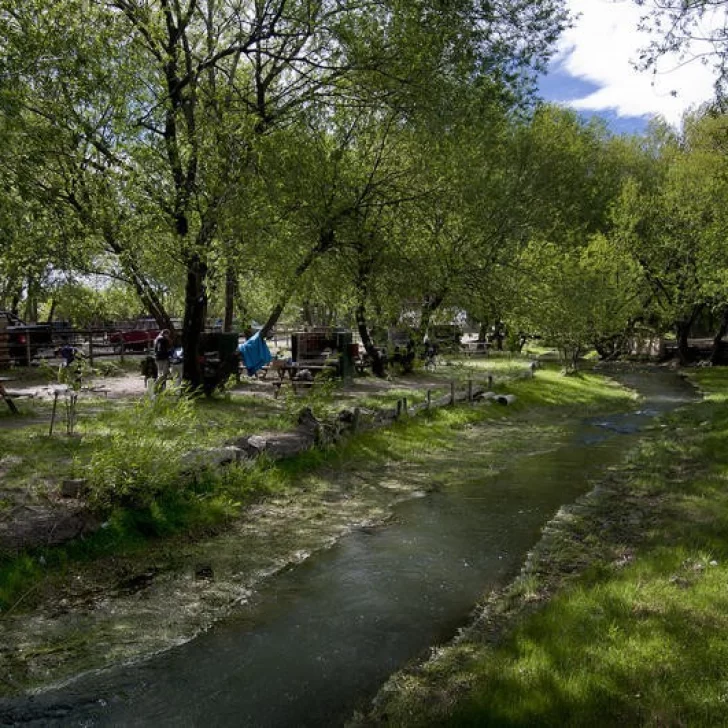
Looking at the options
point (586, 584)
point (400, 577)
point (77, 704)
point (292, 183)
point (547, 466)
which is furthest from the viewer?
point (292, 183)

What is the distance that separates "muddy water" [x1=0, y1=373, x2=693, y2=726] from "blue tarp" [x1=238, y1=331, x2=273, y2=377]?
9909 millimetres

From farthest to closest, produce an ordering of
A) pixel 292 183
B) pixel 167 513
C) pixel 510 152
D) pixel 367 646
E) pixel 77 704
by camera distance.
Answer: pixel 510 152
pixel 292 183
pixel 167 513
pixel 367 646
pixel 77 704

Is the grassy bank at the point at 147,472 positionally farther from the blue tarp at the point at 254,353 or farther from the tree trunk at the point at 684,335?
the tree trunk at the point at 684,335

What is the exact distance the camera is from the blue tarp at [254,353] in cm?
2022

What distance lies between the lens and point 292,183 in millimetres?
15469

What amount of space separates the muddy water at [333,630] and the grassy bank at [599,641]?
1.35ft

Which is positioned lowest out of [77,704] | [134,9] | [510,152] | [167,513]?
[77,704]

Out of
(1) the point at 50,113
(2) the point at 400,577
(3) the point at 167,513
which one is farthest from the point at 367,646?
(1) the point at 50,113

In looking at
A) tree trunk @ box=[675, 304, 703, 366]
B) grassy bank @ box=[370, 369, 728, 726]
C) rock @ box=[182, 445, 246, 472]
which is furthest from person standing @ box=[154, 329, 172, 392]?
tree trunk @ box=[675, 304, 703, 366]

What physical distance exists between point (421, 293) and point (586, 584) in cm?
1196

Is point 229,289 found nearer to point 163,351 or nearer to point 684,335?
point 163,351

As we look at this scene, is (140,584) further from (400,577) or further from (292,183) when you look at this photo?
(292,183)

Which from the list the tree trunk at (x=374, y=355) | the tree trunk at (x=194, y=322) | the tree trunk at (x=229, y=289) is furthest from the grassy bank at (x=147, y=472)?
the tree trunk at (x=374, y=355)

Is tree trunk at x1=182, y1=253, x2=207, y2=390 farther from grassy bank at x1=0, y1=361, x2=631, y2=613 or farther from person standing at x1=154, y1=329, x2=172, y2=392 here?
grassy bank at x1=0, y1=361, x2=631, y2=613
